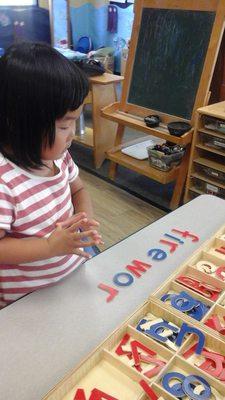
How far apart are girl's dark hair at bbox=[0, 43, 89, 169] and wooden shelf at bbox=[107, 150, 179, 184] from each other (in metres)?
1.63

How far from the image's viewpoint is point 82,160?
301 cm

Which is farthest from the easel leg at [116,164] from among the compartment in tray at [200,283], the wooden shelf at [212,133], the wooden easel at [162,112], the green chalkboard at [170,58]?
the compartment in tray at [200,283]

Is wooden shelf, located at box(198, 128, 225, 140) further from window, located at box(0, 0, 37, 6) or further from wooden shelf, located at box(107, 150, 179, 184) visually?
window, located at box(0, 0, 37, 6)

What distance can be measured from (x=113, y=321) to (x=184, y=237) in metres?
0.34

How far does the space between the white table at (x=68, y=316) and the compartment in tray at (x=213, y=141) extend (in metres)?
1.13

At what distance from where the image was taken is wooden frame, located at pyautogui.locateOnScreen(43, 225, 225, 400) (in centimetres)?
53

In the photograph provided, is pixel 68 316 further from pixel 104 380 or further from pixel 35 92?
pixel 35 92

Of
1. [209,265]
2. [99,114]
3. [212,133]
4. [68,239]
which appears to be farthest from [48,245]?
[99,114]

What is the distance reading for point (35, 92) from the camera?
0.61 meters

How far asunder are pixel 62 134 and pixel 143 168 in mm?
1724

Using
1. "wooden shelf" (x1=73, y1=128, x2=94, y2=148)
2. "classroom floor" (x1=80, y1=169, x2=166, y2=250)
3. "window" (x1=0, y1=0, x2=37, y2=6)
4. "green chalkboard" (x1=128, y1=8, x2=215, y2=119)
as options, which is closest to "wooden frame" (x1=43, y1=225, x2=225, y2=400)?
"classroom floor" (x1=80, y1=169, x2=166, y2=250)

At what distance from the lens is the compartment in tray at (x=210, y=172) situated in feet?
6.68

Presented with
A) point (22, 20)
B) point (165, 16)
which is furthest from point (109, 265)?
point (22, 20)

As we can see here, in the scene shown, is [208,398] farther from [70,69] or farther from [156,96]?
[156,96]
